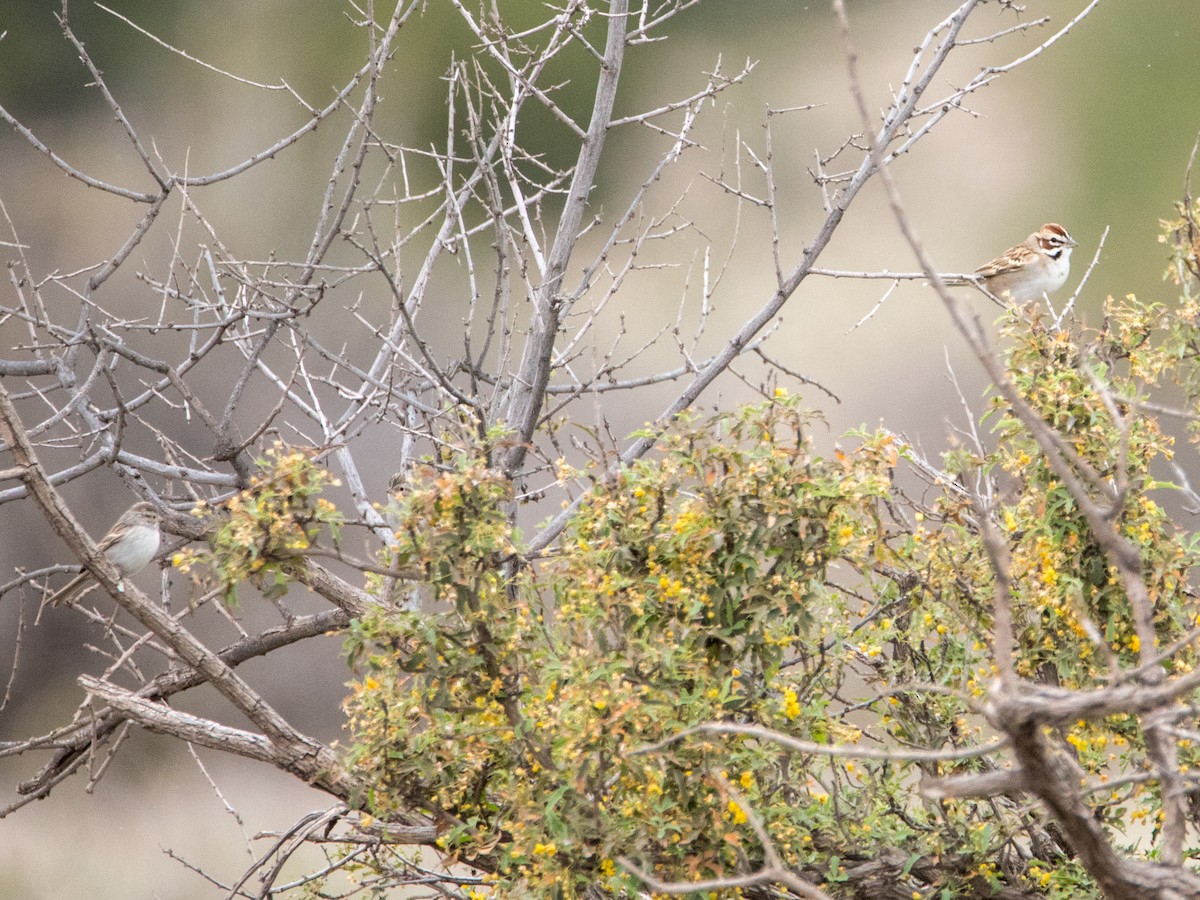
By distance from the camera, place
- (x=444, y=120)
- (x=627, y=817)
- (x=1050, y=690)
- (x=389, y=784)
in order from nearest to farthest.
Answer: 1. (x=1050, y=690)
2. (x=627, y=817)
3. (x=389, y=784)
4. (x=444, y=120)

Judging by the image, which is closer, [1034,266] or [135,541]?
[135,541]

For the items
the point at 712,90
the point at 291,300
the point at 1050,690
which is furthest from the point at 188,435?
the point at 1050,690

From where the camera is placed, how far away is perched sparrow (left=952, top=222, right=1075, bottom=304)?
5395 millimetres

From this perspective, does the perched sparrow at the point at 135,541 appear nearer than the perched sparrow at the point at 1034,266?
Yes

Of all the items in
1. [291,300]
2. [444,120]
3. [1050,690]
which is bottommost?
[1050,690]

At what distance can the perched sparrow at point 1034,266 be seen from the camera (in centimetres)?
539

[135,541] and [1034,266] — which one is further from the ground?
Answer: [1034,266]

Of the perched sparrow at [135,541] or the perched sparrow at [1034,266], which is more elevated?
the perched sparrow at [1034,266]

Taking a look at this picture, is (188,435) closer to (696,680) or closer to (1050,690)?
(696,680)

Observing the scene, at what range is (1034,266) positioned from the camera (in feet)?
17.8

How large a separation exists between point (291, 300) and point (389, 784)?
5.26ft

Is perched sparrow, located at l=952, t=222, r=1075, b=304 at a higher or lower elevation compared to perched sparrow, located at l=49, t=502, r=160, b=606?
higher

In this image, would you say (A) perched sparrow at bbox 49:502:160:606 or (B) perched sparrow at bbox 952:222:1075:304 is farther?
(B) perched sparrow at bbox 952:222:1075:304

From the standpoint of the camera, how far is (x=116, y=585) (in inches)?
102
